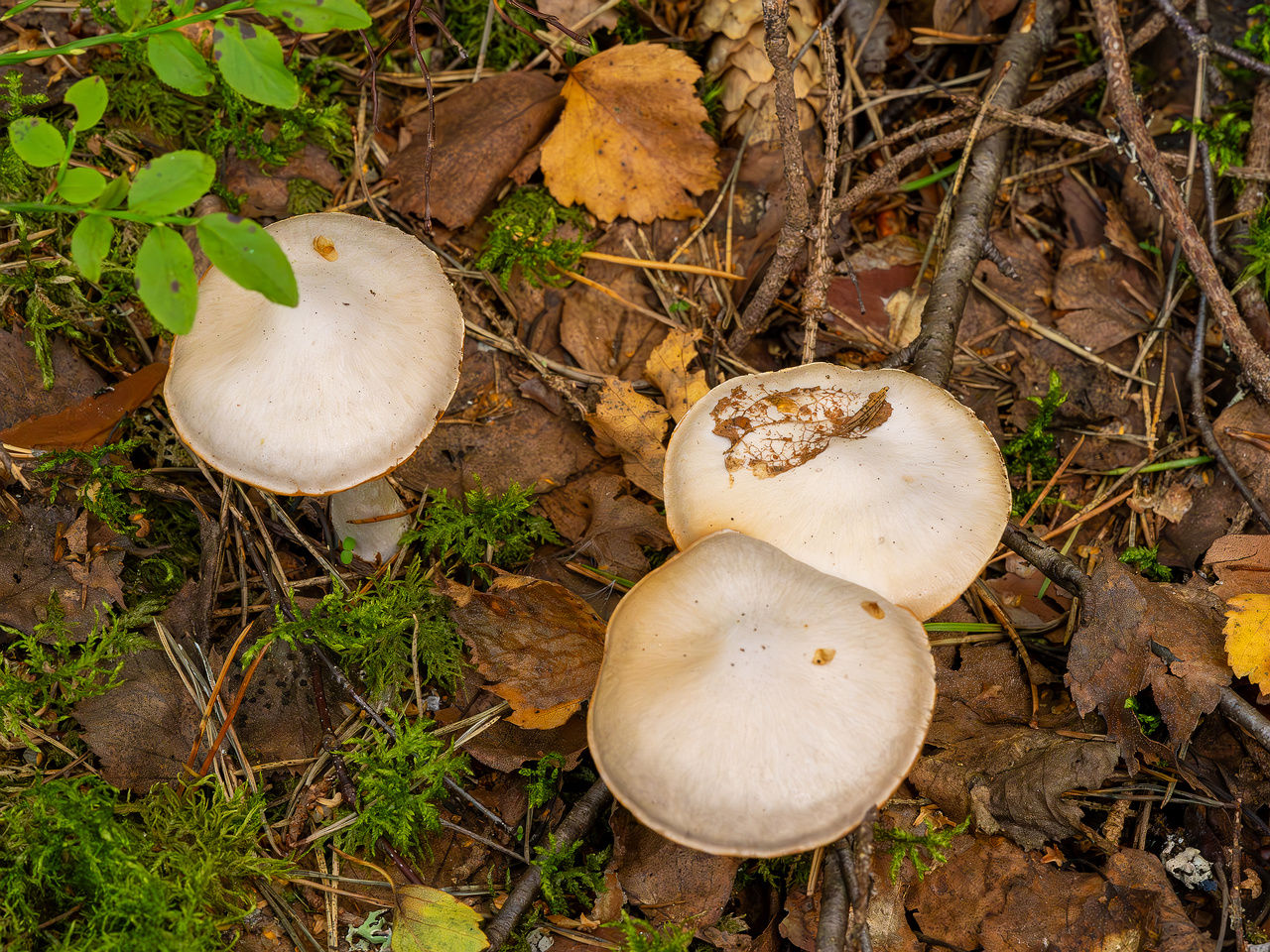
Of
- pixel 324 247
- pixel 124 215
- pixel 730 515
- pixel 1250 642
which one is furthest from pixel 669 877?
pixel 124 215

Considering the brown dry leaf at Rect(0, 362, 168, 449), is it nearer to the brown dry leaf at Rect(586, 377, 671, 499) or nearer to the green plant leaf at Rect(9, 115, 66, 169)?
the green plant leaf at Rect(9, 115, 66, 169)

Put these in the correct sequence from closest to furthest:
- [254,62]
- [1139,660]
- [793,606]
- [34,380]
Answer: [254,62]
[793,606]
[1139,660]
[34,380]

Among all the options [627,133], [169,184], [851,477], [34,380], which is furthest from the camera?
[627,133]

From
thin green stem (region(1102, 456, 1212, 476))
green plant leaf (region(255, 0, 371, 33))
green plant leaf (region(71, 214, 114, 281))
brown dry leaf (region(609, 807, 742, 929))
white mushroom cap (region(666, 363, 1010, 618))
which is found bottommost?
brown dry leaf (region(609, 807, 742, 929))

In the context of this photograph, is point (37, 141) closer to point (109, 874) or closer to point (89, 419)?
point (89, 419)

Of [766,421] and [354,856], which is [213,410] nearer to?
[354,856]

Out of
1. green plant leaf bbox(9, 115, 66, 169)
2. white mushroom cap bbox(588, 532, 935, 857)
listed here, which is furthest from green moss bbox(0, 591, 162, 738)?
white mushroom cap bbox(588, 532, 935, 857)

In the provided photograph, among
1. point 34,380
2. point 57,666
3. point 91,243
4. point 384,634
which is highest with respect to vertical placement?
point 91,243
